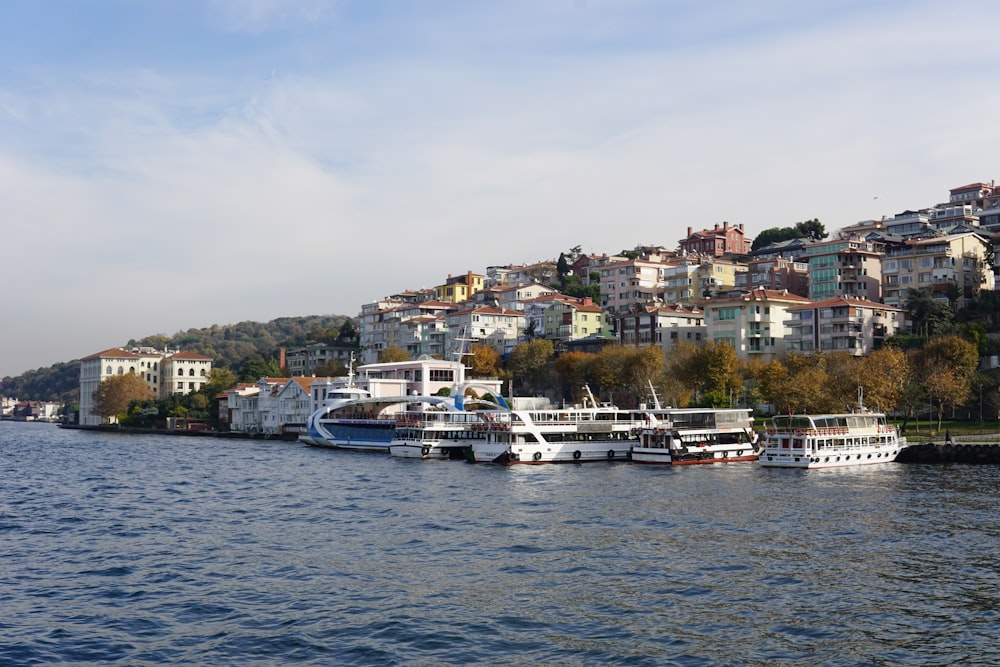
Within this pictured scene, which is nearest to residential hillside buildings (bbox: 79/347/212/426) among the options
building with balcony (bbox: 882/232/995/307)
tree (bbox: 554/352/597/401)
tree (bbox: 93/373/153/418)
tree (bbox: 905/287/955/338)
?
tree (bbox: 93/373/153/418)

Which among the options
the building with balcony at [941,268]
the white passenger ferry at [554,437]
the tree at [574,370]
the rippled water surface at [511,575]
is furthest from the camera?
the building with balcony at [941,268]

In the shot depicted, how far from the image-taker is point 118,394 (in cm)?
16212

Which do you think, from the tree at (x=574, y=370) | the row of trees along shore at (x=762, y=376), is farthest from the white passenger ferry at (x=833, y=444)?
the tree at (x=574, y=370)

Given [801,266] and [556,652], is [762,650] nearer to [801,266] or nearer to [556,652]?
[556,652]

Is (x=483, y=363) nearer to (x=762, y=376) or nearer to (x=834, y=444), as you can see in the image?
(x=762, y=376)

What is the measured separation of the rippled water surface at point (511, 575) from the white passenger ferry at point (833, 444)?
953 cm

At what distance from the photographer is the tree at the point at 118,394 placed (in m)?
162

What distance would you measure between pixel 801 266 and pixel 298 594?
109 meters

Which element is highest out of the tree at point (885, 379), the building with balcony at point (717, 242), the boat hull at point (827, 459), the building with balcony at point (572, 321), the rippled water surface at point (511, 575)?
the building with balcony at point (717, 242)

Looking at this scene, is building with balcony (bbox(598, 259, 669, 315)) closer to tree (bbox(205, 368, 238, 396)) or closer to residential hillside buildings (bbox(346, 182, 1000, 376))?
residential hillside buildings (bbox(346, 182, 1000, 376))

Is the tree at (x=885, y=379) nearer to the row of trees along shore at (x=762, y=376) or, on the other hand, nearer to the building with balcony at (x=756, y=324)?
the row of trees along shore at (x=762, y=376)

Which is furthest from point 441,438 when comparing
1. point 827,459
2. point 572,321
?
point 572,321

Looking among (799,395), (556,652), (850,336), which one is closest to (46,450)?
(799,395)

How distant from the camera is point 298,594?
1004 inches
